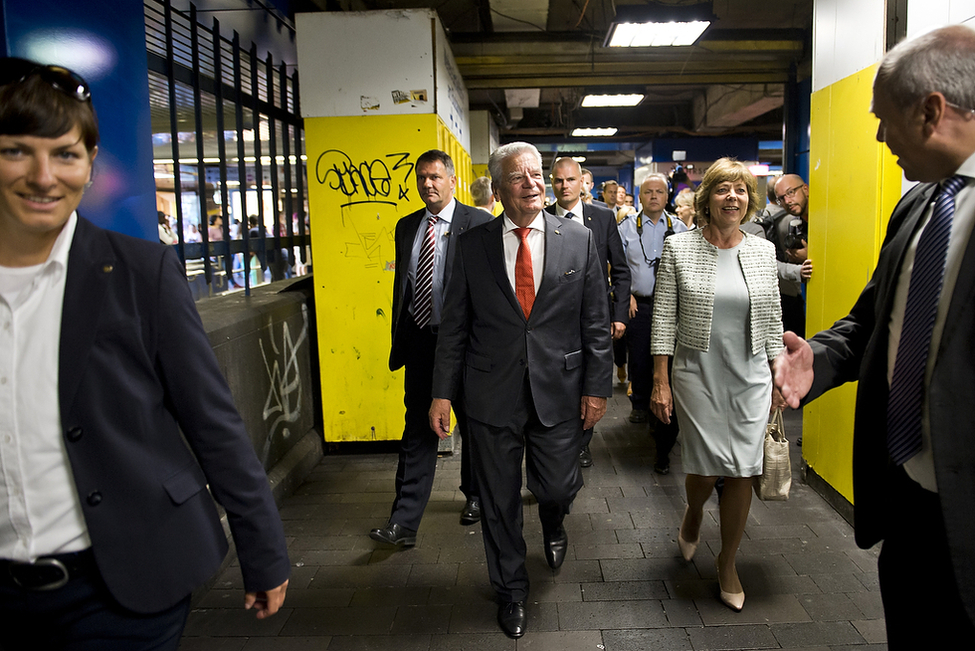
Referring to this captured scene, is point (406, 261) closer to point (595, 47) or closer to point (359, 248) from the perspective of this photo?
point (359, 248)

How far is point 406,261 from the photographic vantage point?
4.06 meters

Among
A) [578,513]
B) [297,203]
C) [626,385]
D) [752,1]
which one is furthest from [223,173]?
[752,1]

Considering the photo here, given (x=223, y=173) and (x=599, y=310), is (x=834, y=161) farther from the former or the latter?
(x=223, y=173)

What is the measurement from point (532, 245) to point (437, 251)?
1.02 meters

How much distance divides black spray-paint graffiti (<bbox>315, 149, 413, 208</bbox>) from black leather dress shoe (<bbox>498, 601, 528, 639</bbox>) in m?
3.05

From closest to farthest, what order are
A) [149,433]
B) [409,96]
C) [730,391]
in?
[149,433], [730,391], [409,96]

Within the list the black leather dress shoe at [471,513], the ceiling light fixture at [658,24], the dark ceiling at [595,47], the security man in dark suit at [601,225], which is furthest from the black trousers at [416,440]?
the dark ceiling at [595,47]

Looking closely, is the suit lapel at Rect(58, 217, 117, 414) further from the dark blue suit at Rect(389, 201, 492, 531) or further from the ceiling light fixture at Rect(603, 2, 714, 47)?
the ceiling light fixture at Rect(603, 2, 714, 47)

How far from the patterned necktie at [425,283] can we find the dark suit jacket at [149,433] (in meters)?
2.38

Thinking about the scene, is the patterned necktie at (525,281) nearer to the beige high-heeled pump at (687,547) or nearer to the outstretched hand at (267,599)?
the beige high-heeled pump at (687,547)

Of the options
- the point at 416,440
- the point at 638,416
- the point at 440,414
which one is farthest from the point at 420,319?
the point at 638,416

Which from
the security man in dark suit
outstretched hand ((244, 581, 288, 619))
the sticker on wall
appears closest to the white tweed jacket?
the security man in dark suit

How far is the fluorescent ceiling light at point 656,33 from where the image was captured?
6.69 metres

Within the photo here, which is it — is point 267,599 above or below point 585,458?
above
